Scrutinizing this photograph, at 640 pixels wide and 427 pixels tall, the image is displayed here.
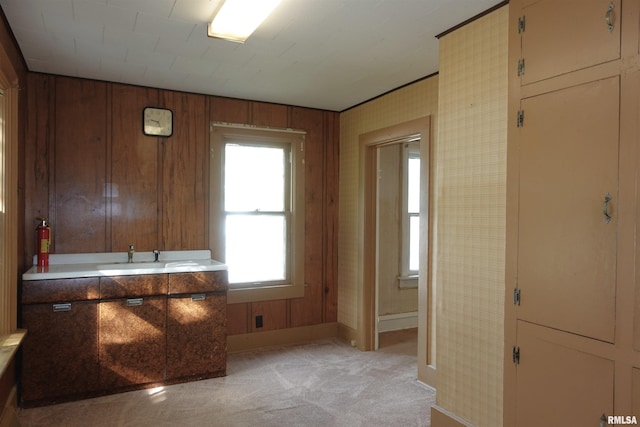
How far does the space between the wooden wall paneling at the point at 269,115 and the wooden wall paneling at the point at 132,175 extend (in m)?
0.96

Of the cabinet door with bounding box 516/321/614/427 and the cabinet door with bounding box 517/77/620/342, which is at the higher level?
the cabinet door with bounding box 517/77/620/342

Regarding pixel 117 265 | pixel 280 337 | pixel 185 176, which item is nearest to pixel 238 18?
pixel 185 176

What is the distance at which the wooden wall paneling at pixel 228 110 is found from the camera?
4.29 m

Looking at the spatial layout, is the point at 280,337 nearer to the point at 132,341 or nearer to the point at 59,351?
the point at 132,341

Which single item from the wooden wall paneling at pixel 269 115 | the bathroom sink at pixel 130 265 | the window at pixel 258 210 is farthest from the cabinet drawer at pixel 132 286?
the wooden wall paneling at pixel 269 115

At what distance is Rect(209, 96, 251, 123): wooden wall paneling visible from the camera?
4.29 meters

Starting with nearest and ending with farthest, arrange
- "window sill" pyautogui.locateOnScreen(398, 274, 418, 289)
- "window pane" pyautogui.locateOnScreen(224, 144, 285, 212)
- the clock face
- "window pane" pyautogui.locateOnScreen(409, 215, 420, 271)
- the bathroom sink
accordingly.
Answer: the bathroom sink < the clock face < "window pane" pyautogui.locateOnScreen(224, 144, 285, 212) < "window sill" pyautogui.locateOnScreen(398, 274, 418, 289) < "window pane" pyautogui.locateOnScreen(409, 215, 420, 271)

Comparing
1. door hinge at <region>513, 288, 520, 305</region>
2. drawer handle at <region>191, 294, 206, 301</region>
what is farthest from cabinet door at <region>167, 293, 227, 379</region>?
door hinge at <region>513, 288, 520, 305</region>

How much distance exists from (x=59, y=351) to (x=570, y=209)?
3368mm

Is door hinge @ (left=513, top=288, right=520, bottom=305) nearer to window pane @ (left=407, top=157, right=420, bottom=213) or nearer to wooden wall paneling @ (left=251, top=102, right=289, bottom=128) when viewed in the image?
wooden wall paneling @ (left=251, top=102, right=289, bottom=128)

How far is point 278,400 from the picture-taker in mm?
3262

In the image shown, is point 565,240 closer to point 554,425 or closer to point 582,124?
point 582,124

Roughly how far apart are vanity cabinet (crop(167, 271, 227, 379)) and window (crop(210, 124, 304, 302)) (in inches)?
27.2

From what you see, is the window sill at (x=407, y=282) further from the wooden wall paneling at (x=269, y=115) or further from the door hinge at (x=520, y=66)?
the door hinge at (x=520, y=66)
